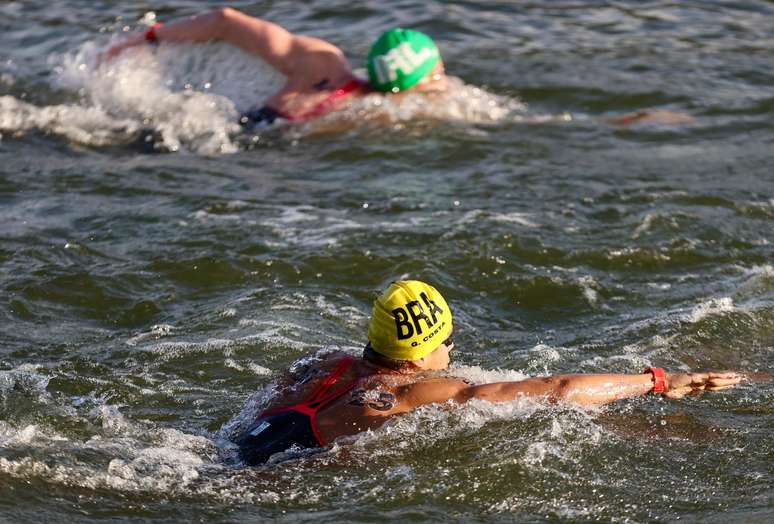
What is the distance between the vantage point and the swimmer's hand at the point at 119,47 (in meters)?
13.3

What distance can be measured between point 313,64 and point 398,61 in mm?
853

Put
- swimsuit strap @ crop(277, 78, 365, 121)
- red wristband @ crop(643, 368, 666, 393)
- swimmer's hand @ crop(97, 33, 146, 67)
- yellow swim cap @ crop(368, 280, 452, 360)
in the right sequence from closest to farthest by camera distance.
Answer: yellow swim cap @ crop(368, 280, 452, 360) → red wristband @ crop(643, 368, 666, 393) → swimsuit strap @ crop(277, 78, 365, 121) → swimmer's hand @ crop(97, 33, 146, 67)

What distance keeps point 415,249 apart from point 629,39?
23.8 feet

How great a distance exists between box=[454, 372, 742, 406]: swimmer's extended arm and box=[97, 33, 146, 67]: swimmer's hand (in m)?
8.05

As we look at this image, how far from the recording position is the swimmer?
249 inches

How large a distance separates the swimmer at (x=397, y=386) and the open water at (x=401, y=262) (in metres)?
0.13

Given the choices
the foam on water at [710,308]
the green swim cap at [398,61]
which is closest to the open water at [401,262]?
the foam on water at [710,308]

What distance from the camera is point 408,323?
6.35m

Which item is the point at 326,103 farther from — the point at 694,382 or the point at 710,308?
the point at 694,382

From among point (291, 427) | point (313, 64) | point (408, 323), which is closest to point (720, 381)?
point (408, 323)

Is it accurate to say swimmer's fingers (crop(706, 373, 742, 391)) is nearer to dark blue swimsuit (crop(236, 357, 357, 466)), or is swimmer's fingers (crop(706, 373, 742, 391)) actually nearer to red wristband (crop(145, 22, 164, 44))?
dark blue swimsuit (crop(236, 357, 357, 466))

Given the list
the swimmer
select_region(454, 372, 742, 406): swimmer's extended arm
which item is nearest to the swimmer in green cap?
the swimmer

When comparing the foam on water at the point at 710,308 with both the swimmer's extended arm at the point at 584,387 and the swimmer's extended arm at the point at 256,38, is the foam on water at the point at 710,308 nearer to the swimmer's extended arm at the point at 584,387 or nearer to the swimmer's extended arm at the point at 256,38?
the swimmer's extended arm at the point at 584,387

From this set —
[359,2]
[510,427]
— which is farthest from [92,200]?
[359,2]
